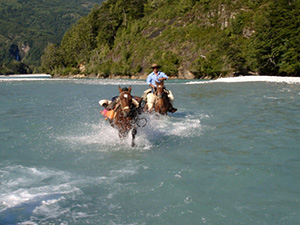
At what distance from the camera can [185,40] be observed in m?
78.2

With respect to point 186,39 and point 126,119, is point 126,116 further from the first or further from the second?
point 186,39

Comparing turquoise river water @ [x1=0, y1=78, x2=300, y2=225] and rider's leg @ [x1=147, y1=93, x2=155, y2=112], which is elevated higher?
rider's leg @ [x1=147, y1=93, x2=155, y2=112]

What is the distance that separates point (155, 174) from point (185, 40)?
242ft

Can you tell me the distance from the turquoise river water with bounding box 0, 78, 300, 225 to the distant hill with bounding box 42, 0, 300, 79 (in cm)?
4227

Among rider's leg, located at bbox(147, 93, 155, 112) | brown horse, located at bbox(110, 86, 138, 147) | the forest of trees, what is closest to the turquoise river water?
brown horse, located at bbox(110, 86, 138, 147)

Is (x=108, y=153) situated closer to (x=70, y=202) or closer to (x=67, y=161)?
(x=67, y=161)

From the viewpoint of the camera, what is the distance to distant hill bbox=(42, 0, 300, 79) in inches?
2073

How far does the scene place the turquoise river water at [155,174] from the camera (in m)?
5.82

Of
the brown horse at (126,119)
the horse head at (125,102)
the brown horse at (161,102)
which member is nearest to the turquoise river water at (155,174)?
the brown horse at (126,119)

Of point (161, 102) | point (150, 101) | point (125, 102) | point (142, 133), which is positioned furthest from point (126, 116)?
point (150, 101)

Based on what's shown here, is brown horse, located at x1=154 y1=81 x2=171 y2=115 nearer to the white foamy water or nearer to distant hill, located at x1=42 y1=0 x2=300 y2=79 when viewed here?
the white foamy water

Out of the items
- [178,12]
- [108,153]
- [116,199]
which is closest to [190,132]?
[108,153]

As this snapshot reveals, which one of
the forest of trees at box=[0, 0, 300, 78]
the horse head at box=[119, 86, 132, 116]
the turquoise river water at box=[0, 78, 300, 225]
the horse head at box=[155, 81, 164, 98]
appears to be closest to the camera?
the turquoise river water at box=[0, 78, 300, 225]

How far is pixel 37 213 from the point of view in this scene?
5918 mm
